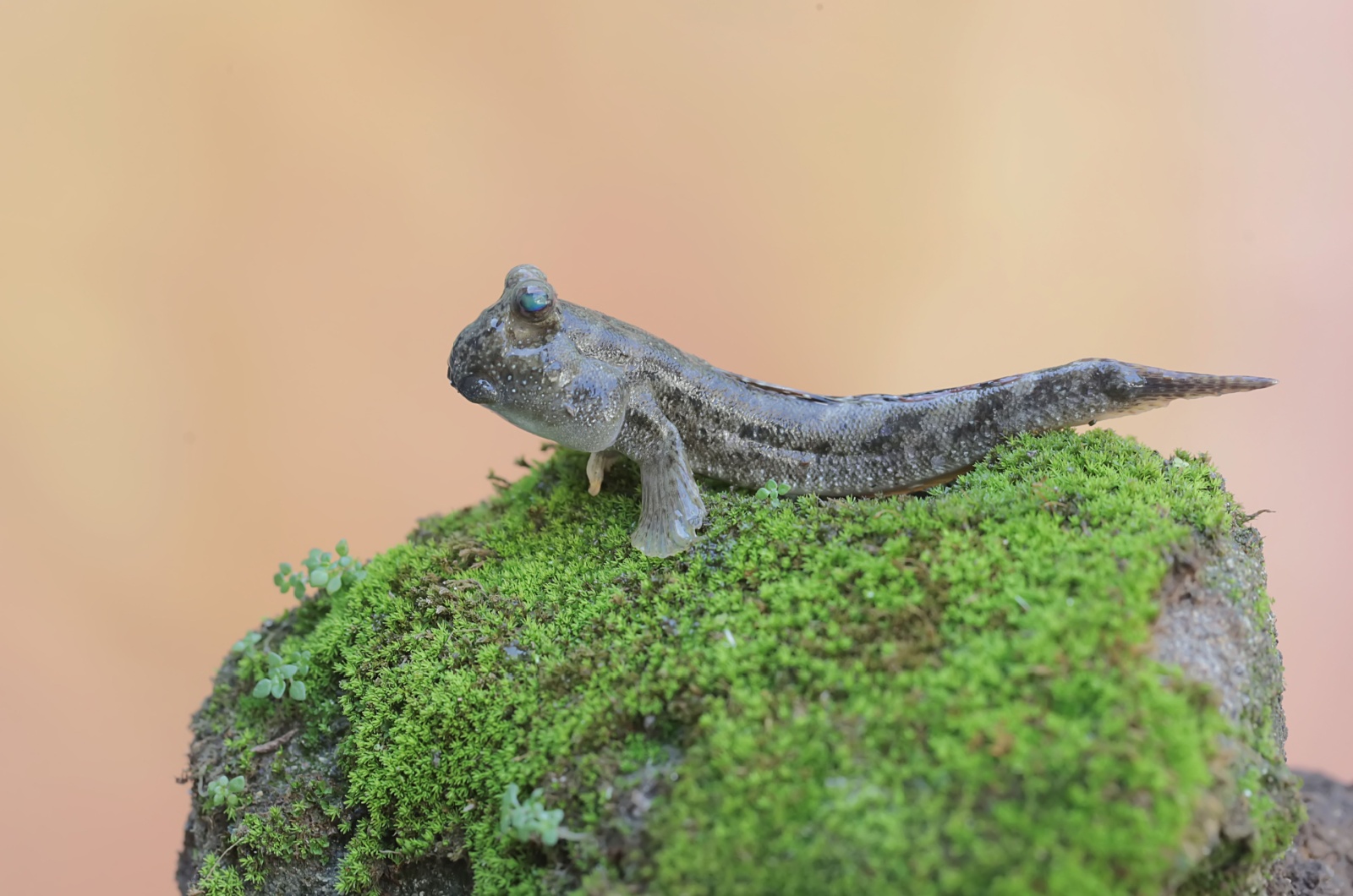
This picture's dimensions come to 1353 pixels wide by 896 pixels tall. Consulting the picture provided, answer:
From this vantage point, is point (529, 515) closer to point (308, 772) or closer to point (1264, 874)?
point (308, 772)

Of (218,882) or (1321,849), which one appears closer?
(218,882)

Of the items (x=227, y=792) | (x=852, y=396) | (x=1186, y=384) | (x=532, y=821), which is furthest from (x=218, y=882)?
(x=1186, y=384)

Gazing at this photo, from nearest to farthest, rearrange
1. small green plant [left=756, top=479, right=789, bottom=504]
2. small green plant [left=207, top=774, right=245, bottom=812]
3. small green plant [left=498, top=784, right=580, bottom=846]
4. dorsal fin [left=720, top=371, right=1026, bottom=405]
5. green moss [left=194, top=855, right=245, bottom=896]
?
small green plant [left=498, top=784, right=580, bottom=846]
green moss [left=194, top=855, right=245, bottom=896]
small green plant [left=207, top=774, right=245, bottom=812]
small green plant [left=756, top=479, right=789, bottom=504]
dorsal fin [left=720, top=371, right=1026, bottom=405]

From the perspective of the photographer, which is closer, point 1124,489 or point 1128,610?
point 1128,610

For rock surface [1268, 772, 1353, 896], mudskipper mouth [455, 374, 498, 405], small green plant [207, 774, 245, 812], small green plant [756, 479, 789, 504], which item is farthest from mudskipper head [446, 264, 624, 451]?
rock surface [1268, 772, 1353, 896]

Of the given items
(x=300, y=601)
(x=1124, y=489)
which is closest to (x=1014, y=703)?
(x=1124, y=489)

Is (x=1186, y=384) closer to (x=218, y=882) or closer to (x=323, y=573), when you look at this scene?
(x=323, y=573)

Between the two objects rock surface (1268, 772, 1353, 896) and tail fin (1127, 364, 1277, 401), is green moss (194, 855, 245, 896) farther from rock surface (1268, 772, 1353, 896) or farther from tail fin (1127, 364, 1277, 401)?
tail fin (1127, 364, 1277, 401)
